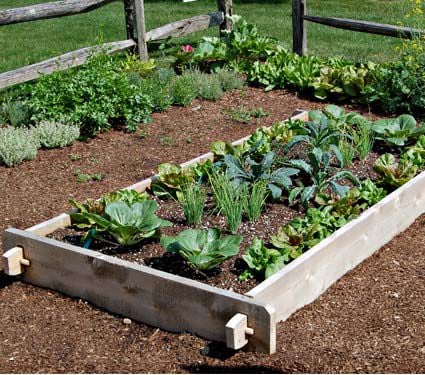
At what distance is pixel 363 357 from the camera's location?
4.40 meters

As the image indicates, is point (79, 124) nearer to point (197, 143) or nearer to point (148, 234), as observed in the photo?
point (197, 143)

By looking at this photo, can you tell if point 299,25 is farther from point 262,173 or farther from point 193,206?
point 193,206

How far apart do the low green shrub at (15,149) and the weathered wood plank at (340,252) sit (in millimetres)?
3278

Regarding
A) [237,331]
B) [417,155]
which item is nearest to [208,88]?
[417,155]

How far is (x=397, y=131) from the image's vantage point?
22.8 feet

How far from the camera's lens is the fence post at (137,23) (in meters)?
10.1

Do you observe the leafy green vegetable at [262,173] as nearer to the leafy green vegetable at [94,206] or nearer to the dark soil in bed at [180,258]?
the dark soil in bed at [180,258]

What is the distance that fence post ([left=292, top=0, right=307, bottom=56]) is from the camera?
36.0 ft

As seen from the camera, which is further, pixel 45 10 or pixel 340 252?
pixel 45 10

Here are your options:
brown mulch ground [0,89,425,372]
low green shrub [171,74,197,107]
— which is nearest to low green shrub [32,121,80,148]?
brown mulch ground [0,89,425,372]

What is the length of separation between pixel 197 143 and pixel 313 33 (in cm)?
608

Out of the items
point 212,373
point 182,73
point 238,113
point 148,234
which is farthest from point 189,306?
point 182,73

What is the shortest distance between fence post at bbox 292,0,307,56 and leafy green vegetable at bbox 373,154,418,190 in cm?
499

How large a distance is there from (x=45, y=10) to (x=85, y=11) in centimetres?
79
